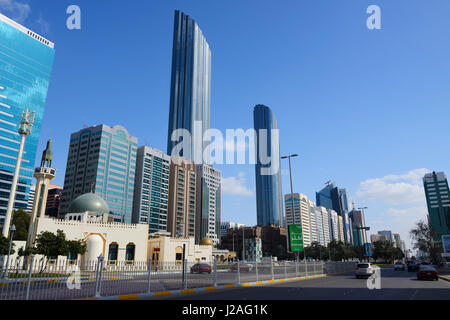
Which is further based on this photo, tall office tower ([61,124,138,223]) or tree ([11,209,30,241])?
tall office tower ([61,124,138,223])

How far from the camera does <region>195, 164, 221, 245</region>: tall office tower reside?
166 meters

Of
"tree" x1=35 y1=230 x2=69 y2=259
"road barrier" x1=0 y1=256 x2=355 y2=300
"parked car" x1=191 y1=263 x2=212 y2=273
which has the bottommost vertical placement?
"parked car" x1=191 y1=263 x2=212 y2=273

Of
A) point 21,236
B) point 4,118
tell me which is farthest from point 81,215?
point 4,118

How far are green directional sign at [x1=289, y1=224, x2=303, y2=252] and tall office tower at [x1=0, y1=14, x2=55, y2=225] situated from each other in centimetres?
10679

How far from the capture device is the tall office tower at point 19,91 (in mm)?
106875

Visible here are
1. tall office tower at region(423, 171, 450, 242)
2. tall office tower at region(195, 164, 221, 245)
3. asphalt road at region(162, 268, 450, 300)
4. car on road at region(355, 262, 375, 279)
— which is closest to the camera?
asphalt road at region(162, 268, 450, 300)

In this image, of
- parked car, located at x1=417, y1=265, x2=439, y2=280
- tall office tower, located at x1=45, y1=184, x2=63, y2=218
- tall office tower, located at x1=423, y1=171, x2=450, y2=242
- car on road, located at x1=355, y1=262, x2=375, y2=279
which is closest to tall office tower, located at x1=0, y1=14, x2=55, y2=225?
tall office tower, located at x1=45, y1=184, x2=63, y2=218

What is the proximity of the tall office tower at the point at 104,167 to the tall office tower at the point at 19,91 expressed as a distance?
1442 cm

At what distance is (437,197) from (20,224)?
20879 cm

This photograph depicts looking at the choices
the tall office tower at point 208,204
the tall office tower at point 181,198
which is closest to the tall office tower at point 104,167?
the tall office tower at point 181,198

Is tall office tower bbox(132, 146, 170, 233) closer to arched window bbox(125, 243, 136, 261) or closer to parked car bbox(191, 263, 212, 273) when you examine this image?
arched window bbox(125, 243, 136, 261)

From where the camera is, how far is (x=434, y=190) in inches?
7288

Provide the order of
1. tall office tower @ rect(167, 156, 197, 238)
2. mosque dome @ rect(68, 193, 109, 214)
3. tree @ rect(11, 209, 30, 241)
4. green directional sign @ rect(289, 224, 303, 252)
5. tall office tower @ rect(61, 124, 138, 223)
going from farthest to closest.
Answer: tall office tower @ rect(167, 156, 197, 238)
tall office tower @ rect(61, 124, 138, 223)
tree @ rect(11, 209, 30, 241)
mosque dome @ rect(68, 193, 109, 214)
green directional sign @ rect(289, 224, 303, 252)
